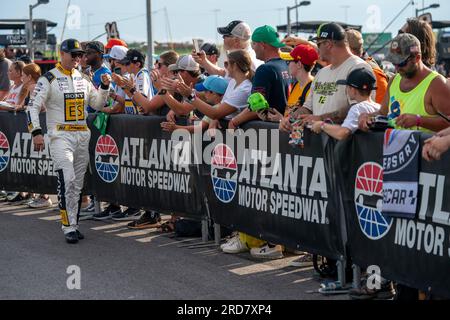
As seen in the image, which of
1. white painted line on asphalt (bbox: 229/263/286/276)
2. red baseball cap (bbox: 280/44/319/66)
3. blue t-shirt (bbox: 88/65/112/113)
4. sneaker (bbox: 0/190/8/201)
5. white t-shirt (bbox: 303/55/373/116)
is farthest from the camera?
sneaker (bbox: 0/190/8/201)

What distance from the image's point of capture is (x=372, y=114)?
679cm

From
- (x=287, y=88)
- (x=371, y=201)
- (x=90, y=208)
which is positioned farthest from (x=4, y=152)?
(x=371, y=201)

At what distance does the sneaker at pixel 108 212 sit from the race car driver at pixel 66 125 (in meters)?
1.36

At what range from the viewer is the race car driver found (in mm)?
9797

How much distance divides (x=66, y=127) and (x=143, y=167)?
1.04m

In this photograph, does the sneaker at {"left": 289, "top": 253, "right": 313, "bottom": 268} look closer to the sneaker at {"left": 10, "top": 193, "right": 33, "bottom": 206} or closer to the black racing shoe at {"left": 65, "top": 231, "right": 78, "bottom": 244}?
the black racing shoe at {"left": 65, "top": 231, "right": 78, "bottom": 244}

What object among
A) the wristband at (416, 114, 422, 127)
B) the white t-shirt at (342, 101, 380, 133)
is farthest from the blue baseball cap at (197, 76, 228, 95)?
the wristband at (416, 114, 422, 127)

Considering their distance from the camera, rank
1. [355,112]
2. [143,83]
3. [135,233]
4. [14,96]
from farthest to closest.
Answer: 1. [14,96]
2. [143,83]
3. [135,233]
4. [355,112]

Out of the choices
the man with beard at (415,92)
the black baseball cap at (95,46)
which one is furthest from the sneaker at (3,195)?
the man with beard at (415,92)

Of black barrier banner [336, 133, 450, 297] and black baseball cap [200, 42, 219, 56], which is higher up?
black baseball cap [200, 42, 219, 56]

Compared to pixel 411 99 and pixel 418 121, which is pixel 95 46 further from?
pixel 418 121

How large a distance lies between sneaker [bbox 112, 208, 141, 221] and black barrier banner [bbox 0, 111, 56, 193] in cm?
131

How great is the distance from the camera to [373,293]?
6953 millimetres

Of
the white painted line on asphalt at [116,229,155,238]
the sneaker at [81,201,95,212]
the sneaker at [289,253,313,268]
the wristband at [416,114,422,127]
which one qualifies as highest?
the wristband at [416,114,422,127]
